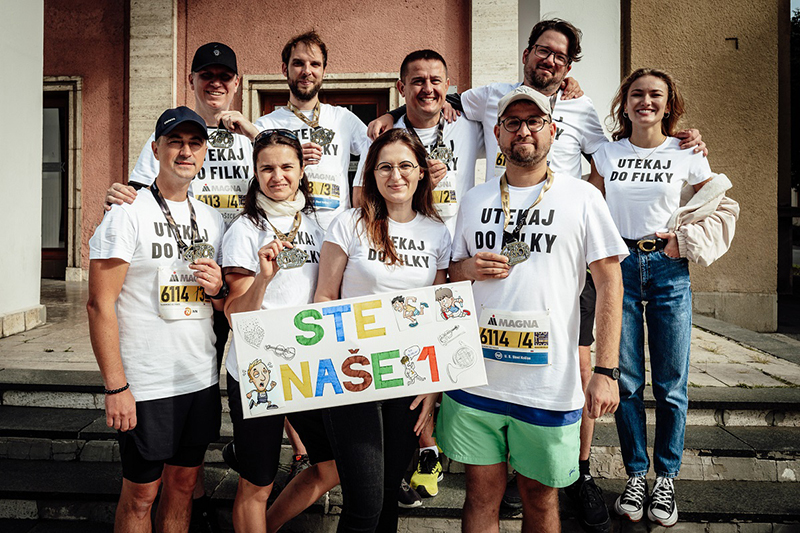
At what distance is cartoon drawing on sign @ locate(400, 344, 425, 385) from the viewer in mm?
2182

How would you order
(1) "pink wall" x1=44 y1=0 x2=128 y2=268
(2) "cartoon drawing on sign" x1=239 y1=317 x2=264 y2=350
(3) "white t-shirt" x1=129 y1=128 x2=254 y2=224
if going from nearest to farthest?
(2) "cartoon drawing on sign" x1=239 y1=317 x2=264 y2=350 → (3) "white t-shirt" x1=129 y1=128 x2=254 y2=224 → (1) "pink wall" x1=44 y1=0 x2=128 y2=268

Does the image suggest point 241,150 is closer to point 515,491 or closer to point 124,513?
point 124,513

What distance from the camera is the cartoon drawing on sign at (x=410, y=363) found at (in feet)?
7.16

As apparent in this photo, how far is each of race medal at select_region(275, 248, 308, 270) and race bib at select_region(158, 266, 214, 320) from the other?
1.22ft

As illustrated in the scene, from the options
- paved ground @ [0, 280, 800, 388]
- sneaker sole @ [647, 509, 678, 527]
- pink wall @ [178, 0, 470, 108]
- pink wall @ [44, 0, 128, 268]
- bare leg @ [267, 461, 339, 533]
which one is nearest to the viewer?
bare leg @ [267, 461, 339, 533]

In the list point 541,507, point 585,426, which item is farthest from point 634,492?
point 541,507

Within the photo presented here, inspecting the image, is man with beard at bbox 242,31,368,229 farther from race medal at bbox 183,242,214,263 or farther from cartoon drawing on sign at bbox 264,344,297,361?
cartoon drawing on sign at bbox 264,344,297,361

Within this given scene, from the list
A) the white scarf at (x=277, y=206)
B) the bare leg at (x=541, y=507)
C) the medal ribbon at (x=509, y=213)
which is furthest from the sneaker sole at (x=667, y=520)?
the white scarf at (x=277, y=206)

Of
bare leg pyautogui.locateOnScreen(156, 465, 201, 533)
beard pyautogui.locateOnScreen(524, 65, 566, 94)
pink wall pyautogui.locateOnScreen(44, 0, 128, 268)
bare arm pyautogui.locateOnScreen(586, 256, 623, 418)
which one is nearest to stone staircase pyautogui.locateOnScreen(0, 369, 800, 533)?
bare leg pyautogui.locateOnScreen(156, 465, 201, 533)

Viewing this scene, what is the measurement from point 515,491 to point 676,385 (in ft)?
3.46

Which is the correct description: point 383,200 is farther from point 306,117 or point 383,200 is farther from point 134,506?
point 134,506

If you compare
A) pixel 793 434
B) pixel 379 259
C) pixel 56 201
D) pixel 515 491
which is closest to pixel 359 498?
pixel 379 259

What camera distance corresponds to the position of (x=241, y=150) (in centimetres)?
301

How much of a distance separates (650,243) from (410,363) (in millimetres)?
1518
